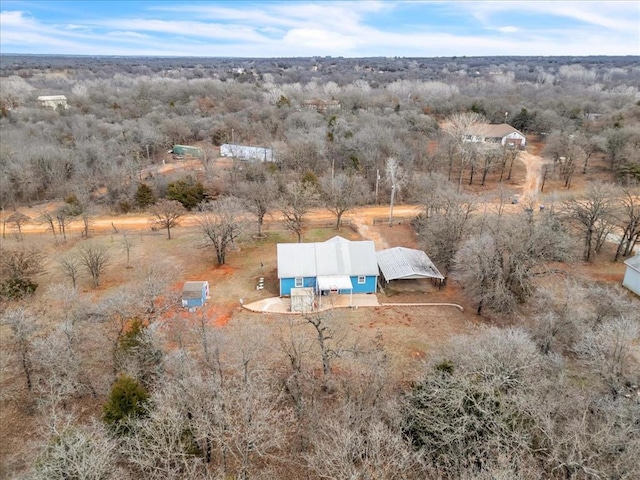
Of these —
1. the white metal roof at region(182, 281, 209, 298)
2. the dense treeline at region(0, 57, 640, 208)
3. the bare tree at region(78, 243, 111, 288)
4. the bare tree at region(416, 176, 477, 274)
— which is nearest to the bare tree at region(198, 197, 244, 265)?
the white metal roof at region(182, 281, 209, 298)

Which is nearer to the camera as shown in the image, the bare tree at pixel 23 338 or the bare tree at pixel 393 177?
the bare tree at pixel 23 338

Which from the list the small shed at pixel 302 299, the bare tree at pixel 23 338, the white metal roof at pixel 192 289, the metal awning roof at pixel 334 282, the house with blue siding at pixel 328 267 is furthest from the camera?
the house with blue siding at pixel 328 267

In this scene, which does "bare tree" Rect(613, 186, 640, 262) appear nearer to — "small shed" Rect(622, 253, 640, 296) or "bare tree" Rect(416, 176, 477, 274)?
"small shed" Rect(622, 253, 640, 296)

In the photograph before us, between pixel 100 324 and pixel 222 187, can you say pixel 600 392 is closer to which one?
pixel 100 324

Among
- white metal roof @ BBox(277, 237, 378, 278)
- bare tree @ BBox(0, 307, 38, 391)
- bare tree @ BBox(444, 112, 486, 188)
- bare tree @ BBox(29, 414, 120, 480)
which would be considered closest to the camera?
bare tree @ BBox(29, 414, 120, 480)

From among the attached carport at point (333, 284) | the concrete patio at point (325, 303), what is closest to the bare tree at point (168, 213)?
the concrete patio at point (325, 303)

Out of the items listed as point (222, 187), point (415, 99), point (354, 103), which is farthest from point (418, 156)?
point (415, 99)

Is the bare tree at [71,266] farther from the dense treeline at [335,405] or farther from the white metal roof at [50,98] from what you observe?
the white metal roof at [50,98]
